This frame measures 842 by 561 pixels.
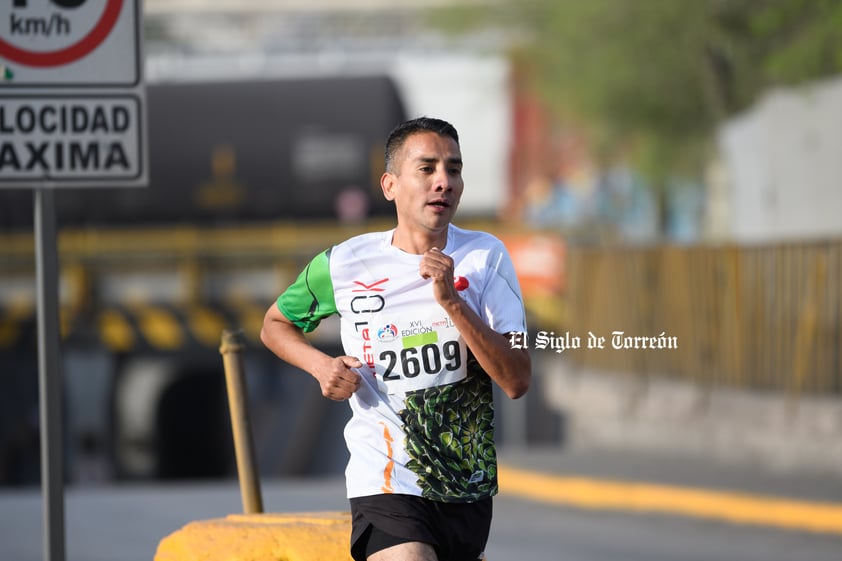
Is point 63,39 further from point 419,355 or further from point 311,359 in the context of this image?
point 419,355

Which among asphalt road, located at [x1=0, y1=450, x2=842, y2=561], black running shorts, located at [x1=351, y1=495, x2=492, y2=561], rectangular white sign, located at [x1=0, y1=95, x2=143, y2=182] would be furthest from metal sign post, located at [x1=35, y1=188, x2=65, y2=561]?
asphalt road, located at [x1=0, y1=450, x2=842, y2=561]

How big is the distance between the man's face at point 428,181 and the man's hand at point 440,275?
6.3 inches

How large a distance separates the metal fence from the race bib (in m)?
7.38

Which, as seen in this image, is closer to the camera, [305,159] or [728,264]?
[728,264]

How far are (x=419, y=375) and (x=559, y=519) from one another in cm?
854

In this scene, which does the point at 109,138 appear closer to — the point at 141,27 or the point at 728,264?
the point at 141,27

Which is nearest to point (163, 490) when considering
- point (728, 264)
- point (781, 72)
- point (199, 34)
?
point (728, 264)

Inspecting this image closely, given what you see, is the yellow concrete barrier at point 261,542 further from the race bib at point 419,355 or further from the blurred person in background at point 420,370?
the race bib at point 419,355

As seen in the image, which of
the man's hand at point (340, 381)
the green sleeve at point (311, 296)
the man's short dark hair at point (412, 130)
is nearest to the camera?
the man's hand at point (340, 381)

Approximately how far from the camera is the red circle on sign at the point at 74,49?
15.2 feet

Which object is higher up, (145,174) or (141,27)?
(141,27)

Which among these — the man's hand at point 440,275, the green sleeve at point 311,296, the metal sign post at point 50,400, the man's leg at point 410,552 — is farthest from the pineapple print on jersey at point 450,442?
the metal sign post at point 50,400

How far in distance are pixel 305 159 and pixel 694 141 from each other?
27.6ft

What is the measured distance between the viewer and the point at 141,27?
4.66 meters
